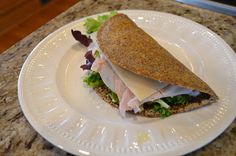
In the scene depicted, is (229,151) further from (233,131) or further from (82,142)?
(82,142)

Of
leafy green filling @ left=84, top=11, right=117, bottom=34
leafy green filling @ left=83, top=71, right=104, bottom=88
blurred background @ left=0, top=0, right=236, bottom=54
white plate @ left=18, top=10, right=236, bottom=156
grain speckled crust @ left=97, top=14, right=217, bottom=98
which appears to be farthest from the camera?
blurred background @ left=0, top=0, right=236, bottom=54

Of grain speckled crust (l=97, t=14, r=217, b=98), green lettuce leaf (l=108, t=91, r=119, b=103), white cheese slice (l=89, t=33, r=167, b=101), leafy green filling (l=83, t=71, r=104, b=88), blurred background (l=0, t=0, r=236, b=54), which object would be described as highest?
grain speckled crust (l=97, t=14, r=217, b=98)

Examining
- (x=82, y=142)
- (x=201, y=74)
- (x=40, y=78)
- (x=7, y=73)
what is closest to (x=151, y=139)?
(x=82, y=142)

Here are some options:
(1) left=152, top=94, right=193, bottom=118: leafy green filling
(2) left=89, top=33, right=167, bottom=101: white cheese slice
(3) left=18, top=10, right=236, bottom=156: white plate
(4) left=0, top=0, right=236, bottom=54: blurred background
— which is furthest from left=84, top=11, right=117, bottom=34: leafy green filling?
(4) left=0, top=0, right=236, bottom=54: blurred background

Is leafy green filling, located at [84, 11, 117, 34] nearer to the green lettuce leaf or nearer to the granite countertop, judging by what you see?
the granite countertop

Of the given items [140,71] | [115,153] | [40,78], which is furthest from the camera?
[40,78]

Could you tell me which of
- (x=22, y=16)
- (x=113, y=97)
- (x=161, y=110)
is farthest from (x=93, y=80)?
(x=22, y=16)

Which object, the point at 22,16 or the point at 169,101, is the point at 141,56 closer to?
the point at 169,101

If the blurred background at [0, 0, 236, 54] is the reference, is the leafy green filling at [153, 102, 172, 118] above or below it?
above
